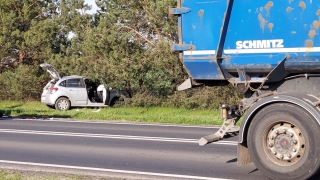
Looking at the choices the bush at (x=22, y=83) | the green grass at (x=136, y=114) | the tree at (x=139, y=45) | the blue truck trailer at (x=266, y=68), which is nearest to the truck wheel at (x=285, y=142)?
the blue truck trailer at (x=266, y=68)

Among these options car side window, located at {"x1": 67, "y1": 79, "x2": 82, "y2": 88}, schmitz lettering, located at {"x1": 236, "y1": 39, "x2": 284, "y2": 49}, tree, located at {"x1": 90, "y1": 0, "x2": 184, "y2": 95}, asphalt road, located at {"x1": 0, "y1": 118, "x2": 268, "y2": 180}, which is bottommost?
asphalt road, located at {"x1": 0, "y1": 118, "x2": 268, "y2": 180}

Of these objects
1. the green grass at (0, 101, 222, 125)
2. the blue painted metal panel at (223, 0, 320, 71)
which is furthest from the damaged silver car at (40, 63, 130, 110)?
the blue painted metal panel at (223, 0, 320, 71)

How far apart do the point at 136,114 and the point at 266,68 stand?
516 inches

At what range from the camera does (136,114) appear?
20406 millimetres

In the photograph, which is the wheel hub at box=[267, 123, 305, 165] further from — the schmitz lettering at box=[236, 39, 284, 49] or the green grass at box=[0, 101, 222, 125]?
the green grass at box=[0, 101, 222, 125]

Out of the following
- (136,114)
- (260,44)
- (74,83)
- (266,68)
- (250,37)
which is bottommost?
(136,114)

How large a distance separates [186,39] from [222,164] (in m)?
2.29

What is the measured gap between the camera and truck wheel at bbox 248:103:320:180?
23.1 feet

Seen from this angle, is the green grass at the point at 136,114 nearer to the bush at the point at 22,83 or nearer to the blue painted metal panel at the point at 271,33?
the bush at the point at 22,83

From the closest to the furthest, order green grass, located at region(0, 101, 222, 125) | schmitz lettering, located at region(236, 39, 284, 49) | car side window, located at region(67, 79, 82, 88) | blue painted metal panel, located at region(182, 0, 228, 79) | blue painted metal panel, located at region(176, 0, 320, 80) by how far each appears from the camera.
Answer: blue painted metal panel, located at region(176, 0, 320, 80), schmitz lettering, located at region(236, 39, 284, 49), blue painted metal panel, located at region(182, 0, 228, 79), green grass, located at region(0, 101, 222, 125), car side window, located at region(67, 79, 82, 88)

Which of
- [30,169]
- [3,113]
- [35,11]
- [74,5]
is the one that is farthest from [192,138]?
[35,11]

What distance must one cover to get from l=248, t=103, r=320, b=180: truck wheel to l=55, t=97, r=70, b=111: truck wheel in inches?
632

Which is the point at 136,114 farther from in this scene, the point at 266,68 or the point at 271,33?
the point at 271,33

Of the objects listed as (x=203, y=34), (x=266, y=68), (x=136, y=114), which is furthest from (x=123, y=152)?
(x=136, y=114)
